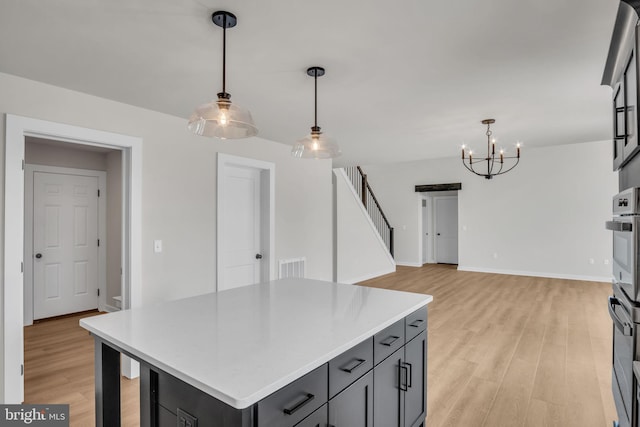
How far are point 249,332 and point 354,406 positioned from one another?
1.78 feet

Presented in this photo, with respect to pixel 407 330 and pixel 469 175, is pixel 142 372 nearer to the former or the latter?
pixel 407 330

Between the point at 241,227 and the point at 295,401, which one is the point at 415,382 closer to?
the point at 295,401

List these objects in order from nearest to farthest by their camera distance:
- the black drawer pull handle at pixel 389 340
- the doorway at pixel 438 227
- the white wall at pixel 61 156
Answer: the black drawer pull handle at pixel 389 340 → the white wall at pixel 61 156 → the doorway at pixel 438 227

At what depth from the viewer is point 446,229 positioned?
9.70m

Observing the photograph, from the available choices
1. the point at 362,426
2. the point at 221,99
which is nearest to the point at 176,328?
the point at 362,426

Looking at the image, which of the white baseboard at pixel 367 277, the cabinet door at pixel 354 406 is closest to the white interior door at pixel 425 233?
the white baseboard at pixel 367 277

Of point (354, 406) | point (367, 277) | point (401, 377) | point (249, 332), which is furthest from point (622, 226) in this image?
point (367, 277)

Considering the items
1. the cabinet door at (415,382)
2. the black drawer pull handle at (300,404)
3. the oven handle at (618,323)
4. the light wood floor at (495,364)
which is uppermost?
the oven handle at (618,323)

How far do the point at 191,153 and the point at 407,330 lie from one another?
2772 mm

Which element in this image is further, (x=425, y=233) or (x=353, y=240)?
(x=425, y=233)

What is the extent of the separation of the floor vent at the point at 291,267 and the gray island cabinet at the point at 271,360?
2.46 metres

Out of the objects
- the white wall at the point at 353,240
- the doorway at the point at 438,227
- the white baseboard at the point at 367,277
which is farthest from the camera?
the doorway at the point at 438,227

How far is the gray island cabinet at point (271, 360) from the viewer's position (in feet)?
3.64

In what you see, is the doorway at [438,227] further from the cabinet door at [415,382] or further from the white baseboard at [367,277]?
the cabinet door at [415,382]
